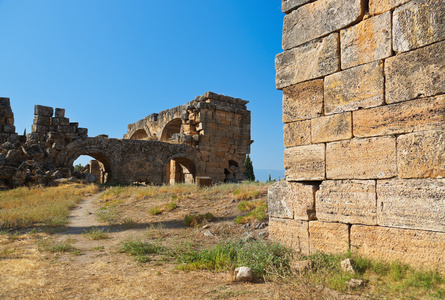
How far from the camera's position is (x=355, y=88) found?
430cm

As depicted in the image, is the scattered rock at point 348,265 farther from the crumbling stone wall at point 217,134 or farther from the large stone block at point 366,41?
the crumbling stone wall at point 217,134

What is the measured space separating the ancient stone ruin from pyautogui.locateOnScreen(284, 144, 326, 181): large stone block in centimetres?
1339

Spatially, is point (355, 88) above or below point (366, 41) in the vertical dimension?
below

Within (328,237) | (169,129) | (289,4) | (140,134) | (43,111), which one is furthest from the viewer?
(140,134)

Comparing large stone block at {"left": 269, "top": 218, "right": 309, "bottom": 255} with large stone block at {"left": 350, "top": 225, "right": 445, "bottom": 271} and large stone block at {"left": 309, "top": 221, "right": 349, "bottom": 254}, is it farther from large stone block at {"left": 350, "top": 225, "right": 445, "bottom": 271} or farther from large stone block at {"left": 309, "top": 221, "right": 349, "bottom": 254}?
large stone block at {"left": 350, "top": 225, "right": 445, "bottom": 271}

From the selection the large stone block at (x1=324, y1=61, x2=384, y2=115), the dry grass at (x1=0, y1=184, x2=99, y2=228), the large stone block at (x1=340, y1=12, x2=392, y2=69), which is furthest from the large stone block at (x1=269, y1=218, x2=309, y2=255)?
the dry grass at (x1=0, y1=184, x2=99, y2=228)

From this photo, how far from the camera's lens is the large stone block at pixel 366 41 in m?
4.04

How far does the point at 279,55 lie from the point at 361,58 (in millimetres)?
1401

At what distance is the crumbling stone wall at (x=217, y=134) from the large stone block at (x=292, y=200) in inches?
562

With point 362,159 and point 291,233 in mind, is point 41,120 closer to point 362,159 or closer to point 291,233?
point 291,233

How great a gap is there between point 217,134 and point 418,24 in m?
16.3

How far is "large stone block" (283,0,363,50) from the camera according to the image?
4375 millimetres

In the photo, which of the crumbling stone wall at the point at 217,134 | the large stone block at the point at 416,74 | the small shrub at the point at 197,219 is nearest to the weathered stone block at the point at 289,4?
the large stone block at the point at 416,74

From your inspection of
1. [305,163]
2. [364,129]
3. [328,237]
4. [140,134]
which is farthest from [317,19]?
[140,134]
